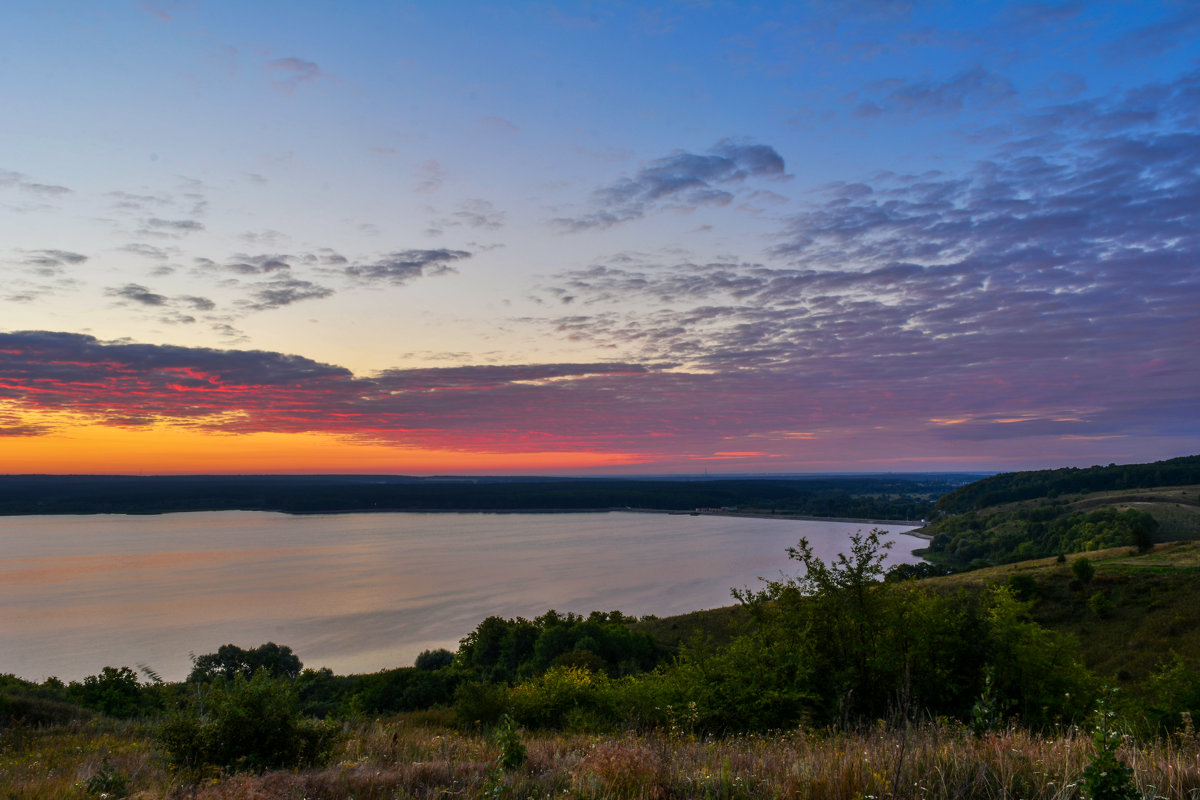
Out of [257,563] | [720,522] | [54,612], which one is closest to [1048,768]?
[54,612]

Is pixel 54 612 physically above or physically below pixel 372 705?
below

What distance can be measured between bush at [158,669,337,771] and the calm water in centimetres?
5216

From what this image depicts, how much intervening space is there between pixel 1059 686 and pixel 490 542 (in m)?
130

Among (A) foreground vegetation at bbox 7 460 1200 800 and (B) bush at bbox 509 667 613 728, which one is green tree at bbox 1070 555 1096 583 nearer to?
(A) foreground vegetation at bbox 7 460 1200 800

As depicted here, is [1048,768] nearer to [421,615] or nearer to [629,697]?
[629,697]

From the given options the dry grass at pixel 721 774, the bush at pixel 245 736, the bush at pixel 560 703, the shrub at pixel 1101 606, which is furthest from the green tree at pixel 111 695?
the shrub at pixel 1101 606

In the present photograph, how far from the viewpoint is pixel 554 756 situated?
247 inches

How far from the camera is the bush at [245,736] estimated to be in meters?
6.96

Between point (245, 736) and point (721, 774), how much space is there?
574 centimetres

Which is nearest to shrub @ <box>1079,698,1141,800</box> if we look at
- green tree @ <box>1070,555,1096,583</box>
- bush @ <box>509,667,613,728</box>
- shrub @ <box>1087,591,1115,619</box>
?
bush @ <box>509,667,613,728</box>

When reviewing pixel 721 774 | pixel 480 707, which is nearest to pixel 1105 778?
pixel 721 774

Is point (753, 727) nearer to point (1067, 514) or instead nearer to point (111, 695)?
point (111, 695)

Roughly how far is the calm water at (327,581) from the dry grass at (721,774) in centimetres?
5415

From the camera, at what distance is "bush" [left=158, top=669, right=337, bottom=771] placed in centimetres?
696
